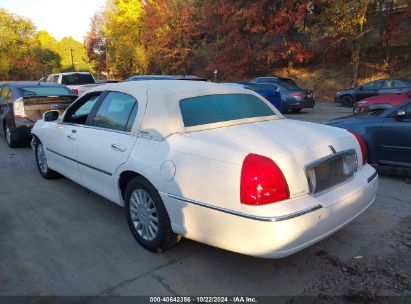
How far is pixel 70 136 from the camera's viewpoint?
4.97 meters

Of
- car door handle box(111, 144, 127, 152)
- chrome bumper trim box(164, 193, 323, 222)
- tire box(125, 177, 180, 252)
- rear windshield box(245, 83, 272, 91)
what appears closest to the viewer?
chrome bumper trim box(164, 193, 323, 222)

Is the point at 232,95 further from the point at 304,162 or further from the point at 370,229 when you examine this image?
the point at 370,229

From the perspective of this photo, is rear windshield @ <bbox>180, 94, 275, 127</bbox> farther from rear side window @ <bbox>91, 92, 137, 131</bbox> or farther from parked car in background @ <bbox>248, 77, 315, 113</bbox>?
parked car in background @ <bbox>248, 77, 315, 113</bbox>

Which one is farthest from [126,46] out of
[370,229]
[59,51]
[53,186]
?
[59,51]

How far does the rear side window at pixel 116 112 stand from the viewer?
407 centimetres

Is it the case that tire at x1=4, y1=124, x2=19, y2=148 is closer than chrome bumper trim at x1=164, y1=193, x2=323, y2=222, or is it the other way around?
chrome bumper trim at x1=164, y1=193, x2=323, y2=222

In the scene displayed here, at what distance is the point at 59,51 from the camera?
282 ft

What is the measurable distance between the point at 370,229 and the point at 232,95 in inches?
80.9

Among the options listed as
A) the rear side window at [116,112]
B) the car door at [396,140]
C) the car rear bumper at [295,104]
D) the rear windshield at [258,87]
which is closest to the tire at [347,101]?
the car rear bumper at [295,104]

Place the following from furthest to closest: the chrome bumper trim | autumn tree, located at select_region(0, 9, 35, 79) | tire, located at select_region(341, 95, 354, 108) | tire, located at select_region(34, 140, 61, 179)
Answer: autumn tree, located at select_region(0, 9, 35, 79)
tire, located at select_region(341, 95, 354, 108)
tire, located at select_region(34, 140, 61, 179)
the chrome bumper trim

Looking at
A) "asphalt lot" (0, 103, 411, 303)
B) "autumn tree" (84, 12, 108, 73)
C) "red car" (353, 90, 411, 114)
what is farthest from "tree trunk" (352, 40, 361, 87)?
"autumn tree" (84, 12, 108, 73)

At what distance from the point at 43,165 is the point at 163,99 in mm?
3338

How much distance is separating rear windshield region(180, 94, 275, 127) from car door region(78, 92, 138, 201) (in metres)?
0.57

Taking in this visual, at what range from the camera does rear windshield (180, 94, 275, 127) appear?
3.79 m
